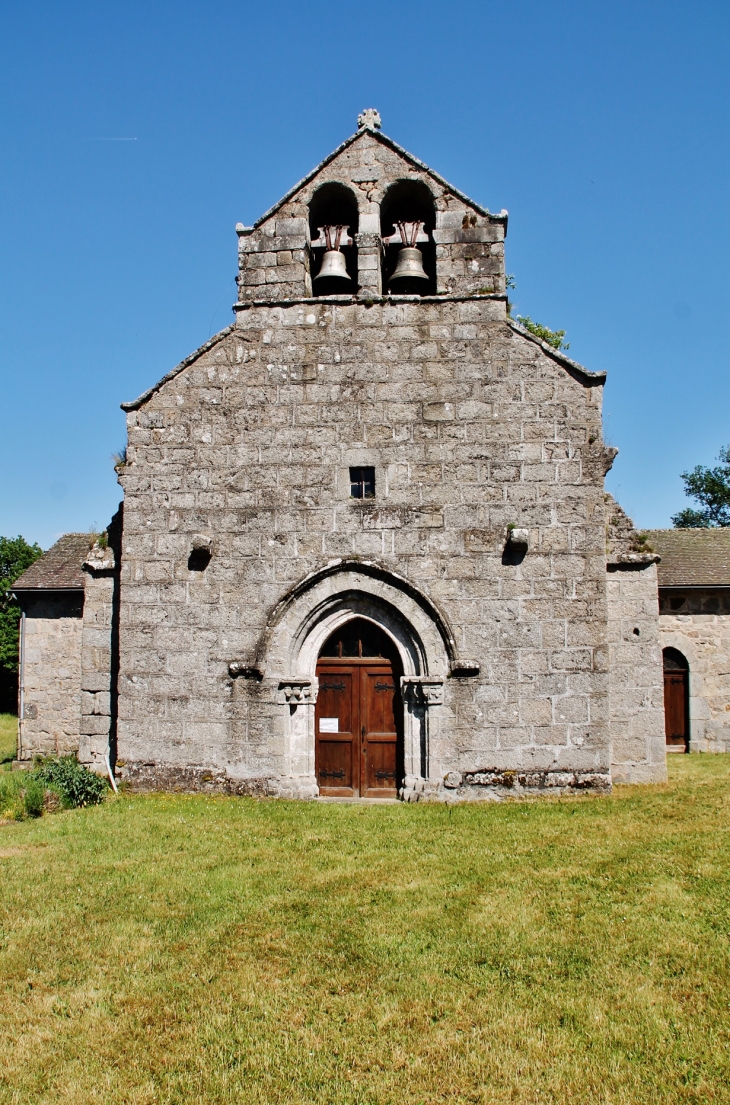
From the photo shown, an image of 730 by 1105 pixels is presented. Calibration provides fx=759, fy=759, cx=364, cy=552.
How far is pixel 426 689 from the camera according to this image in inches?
385

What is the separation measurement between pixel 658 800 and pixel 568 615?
258 cm

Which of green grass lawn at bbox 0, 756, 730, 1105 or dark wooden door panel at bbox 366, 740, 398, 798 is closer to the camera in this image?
green grass lawn at bbox 0, 756, 730, 1105

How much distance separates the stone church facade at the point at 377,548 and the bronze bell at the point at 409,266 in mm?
Answer: 54

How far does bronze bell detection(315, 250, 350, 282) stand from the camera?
10.7m

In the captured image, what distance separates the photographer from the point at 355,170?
426 inches

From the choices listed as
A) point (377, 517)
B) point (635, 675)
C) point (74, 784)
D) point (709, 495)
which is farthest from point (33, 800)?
point (709, 495)

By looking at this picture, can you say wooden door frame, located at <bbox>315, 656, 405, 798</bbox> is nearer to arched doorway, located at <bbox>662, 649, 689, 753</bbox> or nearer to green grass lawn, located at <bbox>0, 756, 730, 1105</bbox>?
green grass lawn, located at <bbox>0, 756, 730, 1105</bbox>

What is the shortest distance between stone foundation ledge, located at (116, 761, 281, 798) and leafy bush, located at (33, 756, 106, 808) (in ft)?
1.11

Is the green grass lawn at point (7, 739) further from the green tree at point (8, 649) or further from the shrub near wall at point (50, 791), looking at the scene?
the shrub near wall at point (50, 791)

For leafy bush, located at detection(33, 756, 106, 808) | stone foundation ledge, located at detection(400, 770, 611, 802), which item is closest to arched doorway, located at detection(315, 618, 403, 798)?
stone foundation ledge, located at detection(400, 770, 611, 802)

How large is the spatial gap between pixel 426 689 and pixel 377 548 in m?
1.95

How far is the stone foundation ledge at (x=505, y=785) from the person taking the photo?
9695 millimetres

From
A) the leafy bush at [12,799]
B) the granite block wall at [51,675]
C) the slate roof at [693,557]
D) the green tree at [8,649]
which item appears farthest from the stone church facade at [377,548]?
the green tree at [8,649]

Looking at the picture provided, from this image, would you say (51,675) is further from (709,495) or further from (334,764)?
(709,495)
